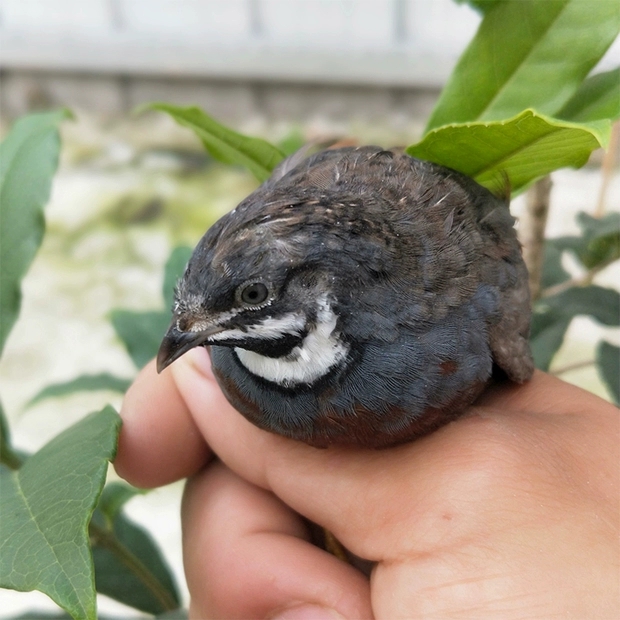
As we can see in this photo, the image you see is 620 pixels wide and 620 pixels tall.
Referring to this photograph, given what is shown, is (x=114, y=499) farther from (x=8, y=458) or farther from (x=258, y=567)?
(x=258, y=567)

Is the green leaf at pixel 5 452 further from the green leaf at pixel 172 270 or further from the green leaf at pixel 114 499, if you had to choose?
the green leaf at pixel 172 270

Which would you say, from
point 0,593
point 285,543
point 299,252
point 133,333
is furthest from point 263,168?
point 0,593

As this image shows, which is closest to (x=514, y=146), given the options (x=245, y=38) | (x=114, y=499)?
(x=114, y=499)

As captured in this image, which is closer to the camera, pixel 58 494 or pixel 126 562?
pixel 58 494

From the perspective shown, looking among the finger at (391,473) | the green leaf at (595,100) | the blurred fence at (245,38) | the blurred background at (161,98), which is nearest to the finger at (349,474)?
the finger at (391,473)

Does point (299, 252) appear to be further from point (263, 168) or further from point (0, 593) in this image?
point (0, 593)

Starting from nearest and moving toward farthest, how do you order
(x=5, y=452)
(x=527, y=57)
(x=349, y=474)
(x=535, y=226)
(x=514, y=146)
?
1. (x=514, y=146)
2. (x=349, y=474)
3. (x=527, y=57)
4. (x=5, y=452)
5. (x=535, y=226)

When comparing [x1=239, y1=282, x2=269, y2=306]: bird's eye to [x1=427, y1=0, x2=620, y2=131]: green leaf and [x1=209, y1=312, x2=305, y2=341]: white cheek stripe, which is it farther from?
[x1=427, y1=0, x2=620, y2=131]: green leaf

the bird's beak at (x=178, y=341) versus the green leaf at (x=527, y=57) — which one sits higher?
the green leaf at (x=527, y=57)
